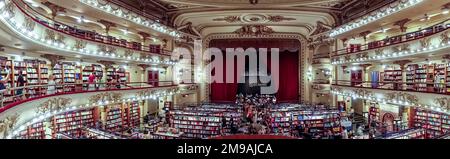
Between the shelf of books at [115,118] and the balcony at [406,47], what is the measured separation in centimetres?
1311

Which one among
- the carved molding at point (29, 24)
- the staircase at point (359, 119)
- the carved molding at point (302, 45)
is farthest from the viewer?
the carved molding at point (302, 45)

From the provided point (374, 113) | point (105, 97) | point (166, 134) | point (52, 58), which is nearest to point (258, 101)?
point (374, 113)

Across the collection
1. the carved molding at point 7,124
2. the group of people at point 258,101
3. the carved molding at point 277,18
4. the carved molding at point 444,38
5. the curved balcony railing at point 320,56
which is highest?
the carved molding at point 277,18

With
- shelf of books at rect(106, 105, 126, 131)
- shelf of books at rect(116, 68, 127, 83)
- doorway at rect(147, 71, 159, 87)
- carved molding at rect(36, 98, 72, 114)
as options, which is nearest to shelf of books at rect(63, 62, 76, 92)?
shelf of books at rect(106, 105, 126, 131)

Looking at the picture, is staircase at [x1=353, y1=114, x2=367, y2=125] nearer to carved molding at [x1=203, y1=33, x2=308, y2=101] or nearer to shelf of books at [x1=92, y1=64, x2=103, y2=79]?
carved molding at [x1=203, y1=33, x2=308, y2=101]

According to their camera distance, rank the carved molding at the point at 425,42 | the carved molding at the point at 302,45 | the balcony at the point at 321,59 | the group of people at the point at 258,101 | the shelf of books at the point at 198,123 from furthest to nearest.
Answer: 1. the carved molding at the point at 302,45
2. the balcony at the point at 321,59
3. the group of people at the point at 258,101
4. the shelf of books at the point at 198,123
5. the carved molding at the point at 425,42

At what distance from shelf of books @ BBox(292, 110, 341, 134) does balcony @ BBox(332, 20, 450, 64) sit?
360 cm

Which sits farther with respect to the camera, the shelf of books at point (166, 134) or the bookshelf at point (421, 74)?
the bookshelf at point (421, 74)

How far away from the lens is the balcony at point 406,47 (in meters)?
8.96

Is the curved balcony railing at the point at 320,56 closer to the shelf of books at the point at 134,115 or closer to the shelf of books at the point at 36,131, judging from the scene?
the shelf of books at the point at 134,115

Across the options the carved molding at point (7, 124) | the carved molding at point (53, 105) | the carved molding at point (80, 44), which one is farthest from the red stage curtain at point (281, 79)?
the carved molding at point (7, 124)

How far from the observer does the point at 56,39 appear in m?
8.47

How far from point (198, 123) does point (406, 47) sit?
960 centimetres

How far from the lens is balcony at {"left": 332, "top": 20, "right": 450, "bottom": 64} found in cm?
896
